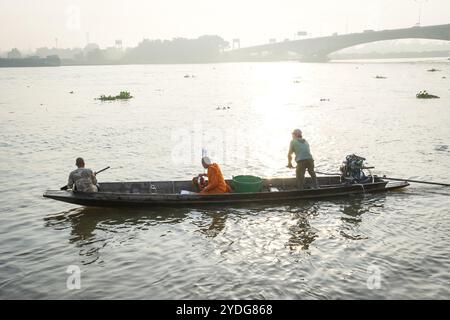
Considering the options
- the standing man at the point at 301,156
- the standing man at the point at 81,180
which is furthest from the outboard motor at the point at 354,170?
the standing man at the point at 81,180

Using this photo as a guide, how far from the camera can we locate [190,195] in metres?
14.6

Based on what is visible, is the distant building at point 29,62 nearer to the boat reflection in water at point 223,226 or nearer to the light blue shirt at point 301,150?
the boat reflection in water at point 223,226

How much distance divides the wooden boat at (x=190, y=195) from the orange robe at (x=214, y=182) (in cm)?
26

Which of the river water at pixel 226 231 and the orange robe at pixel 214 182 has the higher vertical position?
the orange robe at pixel 214 182

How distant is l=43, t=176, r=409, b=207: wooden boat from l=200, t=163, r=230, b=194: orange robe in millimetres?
260

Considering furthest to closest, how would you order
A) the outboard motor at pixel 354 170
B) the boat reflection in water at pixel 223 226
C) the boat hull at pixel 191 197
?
the outboard motor at pixel 354 170 → the boat hull at pixel 191 197 → the boat reflection in water at pixel 223 226

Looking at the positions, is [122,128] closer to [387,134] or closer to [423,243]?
[387,134]

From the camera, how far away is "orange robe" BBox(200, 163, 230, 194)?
47.7ft

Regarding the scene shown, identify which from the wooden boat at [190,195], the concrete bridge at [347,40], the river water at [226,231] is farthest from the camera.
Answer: the concrete bridge at [347,40]

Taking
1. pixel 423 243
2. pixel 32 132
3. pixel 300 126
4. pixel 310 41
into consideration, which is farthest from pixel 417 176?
pixel 310 41

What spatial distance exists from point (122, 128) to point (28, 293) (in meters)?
24.3

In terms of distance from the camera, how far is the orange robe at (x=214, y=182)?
47.7 feet

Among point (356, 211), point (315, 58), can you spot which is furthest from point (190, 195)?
point (315, 58)

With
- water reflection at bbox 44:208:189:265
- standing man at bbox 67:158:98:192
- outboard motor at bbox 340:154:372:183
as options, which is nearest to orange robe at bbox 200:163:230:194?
water reflection at bbox 44:208:189:265
